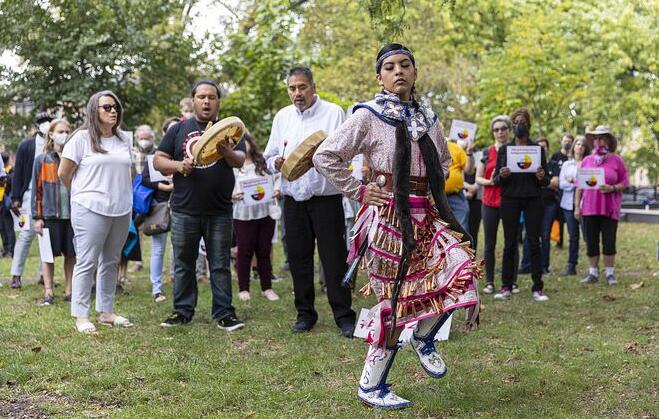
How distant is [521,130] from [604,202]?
2.02 meters

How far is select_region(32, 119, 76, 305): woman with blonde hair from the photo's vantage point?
9070mm

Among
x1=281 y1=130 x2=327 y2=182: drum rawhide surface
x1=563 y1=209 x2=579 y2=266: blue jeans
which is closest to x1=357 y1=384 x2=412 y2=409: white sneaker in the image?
x1=281 y1=130 x2=327 y2=182: drum rawhide surface

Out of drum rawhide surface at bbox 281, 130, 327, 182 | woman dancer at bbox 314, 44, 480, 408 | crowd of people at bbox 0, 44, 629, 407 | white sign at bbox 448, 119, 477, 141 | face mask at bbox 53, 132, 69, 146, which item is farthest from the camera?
white sign at bbox 448, 119, 477, 141

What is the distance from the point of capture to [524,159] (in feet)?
30.7

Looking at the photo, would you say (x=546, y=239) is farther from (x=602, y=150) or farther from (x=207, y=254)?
(x=207, y=254)

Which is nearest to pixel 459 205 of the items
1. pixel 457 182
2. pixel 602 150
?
pixel 457 182

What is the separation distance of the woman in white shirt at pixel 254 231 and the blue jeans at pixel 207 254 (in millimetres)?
1787

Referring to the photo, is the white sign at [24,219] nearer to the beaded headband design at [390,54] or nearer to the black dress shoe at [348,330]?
the black dress shoe at [348,330]

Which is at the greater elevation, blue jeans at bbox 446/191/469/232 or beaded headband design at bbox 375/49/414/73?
beaded headband design at bbox 375/49/414/73

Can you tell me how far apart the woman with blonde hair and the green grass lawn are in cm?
74

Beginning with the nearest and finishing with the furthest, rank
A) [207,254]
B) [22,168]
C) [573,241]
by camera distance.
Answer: [207,254], [22,168], [573,241]

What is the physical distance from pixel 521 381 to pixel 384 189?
1.73 metres

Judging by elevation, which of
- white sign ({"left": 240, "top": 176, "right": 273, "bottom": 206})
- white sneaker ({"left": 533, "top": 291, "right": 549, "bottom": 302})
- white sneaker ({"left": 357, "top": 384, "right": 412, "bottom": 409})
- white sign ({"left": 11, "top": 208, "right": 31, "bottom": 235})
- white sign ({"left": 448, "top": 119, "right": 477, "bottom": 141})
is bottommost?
white sneaker ({"left": 533, "top": 291, "right": 549, "bottom": 302})

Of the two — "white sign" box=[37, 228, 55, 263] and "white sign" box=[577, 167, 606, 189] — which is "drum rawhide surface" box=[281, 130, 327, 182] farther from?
"white sign" box=[577, 167, 606, 189]
